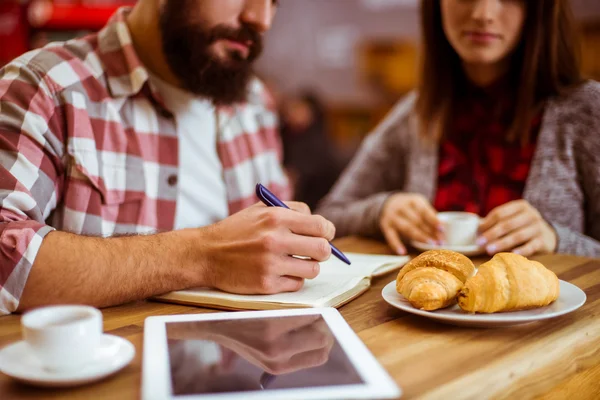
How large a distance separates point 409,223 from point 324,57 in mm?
6396

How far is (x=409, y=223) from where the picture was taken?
4.23 feet

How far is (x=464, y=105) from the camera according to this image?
5.60 ft

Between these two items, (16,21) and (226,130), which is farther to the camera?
(16,21)

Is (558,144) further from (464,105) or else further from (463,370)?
(463,370)

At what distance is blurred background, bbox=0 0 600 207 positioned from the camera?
3160mm

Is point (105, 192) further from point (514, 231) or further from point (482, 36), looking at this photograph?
point (482, 36)

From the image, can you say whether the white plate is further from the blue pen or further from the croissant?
the blue pen

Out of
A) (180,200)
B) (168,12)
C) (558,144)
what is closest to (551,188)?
(558,144)

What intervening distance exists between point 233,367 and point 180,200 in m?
0.90

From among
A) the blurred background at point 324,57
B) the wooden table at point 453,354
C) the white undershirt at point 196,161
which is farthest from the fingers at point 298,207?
the blurred background at point 324,57

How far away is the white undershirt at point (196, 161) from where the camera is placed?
1.48 meters

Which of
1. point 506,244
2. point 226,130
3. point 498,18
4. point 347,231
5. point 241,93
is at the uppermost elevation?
point 498,18

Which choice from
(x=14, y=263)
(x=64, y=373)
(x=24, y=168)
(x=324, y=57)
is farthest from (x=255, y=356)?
(x=324, y=57)

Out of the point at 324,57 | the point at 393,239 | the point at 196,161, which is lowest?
the point at 324,57
